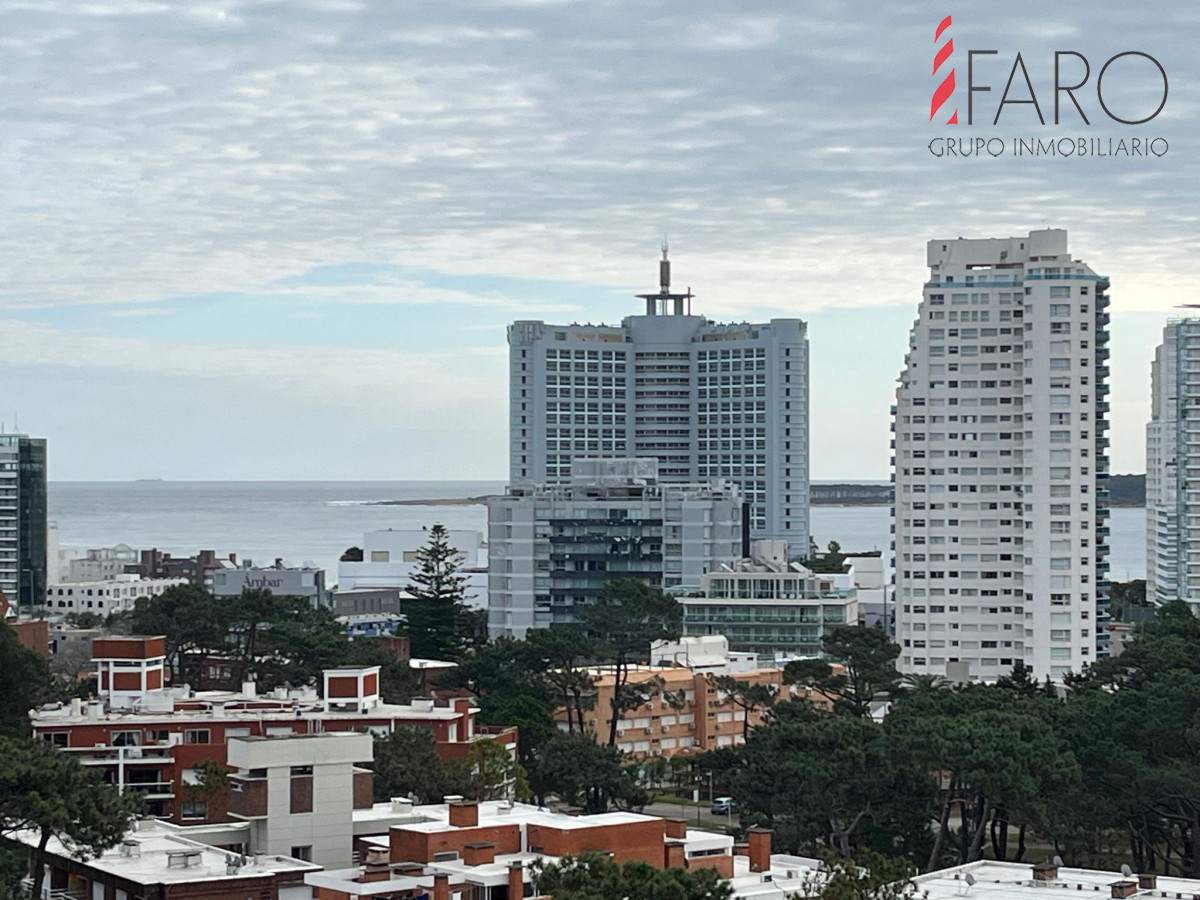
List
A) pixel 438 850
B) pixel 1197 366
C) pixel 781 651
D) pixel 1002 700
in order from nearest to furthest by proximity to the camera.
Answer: pixel 438 850 < pixel 1002 700 < pixel 781 651 < pixel 1197 366

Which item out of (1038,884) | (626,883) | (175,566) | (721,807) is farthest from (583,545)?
(626,883)

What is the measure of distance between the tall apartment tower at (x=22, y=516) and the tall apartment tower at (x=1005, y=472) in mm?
55614

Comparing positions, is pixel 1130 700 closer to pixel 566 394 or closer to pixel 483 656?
pixel 483 656

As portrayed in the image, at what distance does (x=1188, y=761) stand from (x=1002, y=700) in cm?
849

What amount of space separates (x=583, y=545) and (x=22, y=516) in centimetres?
4014

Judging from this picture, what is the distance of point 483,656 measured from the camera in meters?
64.9

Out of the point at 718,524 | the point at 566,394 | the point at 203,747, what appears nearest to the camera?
the point at 203,747

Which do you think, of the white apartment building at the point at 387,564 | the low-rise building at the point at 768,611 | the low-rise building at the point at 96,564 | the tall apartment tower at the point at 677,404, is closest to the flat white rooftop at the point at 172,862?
the low-rise building at the point at 768,611

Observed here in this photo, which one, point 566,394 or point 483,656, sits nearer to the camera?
point 483,656

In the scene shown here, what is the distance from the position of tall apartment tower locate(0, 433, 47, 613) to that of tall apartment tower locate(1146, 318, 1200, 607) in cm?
6497

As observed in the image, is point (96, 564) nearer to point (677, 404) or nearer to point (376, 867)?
point (677, 404)

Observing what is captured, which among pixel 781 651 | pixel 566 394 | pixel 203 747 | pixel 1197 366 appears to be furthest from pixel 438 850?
pixel 566 394

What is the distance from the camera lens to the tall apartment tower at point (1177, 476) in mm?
109750

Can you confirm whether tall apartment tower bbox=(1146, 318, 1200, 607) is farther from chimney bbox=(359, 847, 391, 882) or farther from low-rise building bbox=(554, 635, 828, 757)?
chimney bbox=(359, 847, 391, 882)
